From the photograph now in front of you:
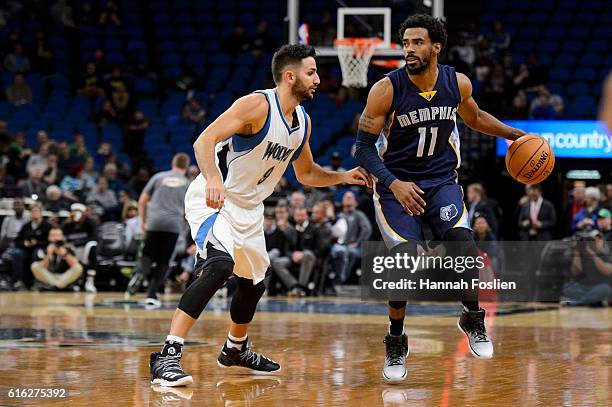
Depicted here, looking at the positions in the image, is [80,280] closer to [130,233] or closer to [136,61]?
[130,233]

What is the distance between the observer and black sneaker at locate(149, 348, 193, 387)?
5445 millimetres

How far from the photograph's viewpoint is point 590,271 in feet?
41.9

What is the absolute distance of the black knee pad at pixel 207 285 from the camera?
558 centimetres

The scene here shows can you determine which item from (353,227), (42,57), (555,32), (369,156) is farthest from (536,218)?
(42,57)

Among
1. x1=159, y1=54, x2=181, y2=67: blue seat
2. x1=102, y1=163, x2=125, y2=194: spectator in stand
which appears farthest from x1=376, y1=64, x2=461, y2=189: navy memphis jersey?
x1=159, y1=54, x2=181, y2=67: blue seat

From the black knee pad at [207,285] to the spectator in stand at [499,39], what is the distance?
13.6 m

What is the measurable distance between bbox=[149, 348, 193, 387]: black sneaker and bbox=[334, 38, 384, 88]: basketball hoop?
8028mm

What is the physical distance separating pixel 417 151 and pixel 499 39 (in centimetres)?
1295

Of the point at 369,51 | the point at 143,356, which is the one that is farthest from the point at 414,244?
the point at 369,51

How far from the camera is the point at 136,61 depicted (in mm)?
20875

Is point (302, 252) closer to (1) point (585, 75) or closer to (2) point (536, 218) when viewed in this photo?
(2) point (536, 218)

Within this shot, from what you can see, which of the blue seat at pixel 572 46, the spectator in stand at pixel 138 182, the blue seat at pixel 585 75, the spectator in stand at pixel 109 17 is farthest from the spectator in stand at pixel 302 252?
the spectator in stand at pixel 109 17

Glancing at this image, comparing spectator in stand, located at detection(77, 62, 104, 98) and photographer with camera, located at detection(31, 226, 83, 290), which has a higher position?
spectator in stand, located at detection(77, 62, 104, 98)

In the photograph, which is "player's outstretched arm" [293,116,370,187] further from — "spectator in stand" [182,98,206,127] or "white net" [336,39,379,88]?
"spectator in stand" [182,98,206,127]
